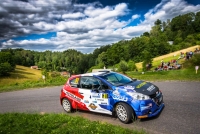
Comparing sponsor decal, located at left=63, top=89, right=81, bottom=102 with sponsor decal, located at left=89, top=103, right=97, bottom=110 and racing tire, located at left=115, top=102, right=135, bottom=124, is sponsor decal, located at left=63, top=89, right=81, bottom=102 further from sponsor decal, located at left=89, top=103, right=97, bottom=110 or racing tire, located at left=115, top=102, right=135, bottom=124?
racing tire, located at left=115, top=102, right=135, bottom=124

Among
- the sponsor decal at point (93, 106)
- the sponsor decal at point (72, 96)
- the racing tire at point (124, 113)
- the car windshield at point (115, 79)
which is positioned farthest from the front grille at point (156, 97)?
the sponsor decal at point (72, 96)

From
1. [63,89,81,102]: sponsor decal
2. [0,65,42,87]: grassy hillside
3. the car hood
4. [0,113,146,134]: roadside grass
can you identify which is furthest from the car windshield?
[0,65,42,87]: grassy hillside

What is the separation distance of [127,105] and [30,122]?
3849mm

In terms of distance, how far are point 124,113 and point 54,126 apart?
254 cm

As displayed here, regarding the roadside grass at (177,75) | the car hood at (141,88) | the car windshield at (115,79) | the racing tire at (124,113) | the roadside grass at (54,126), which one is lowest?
the roadside grass at (54,126)

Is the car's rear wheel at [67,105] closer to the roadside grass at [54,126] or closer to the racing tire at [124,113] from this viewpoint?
the roadside grass at [54,126]

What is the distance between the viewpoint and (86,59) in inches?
5295

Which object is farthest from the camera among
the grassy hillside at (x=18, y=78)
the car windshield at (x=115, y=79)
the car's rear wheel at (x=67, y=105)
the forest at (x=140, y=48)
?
the forest at (x=140, y=48)

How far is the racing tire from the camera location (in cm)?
587

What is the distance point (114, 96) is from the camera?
20.5 ft

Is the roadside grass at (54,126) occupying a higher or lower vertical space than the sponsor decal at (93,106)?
lower

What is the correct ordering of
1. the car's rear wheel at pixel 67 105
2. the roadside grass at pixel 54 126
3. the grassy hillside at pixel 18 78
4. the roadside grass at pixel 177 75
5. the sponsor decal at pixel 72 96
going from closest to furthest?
the roadside grass at pixel 54 126, the sponsor decal at pixel 72 96, the car's rear wheel at pixel 67 105, the roadside grass at pixel 177 75, the grassy hillside at pixel 18 78

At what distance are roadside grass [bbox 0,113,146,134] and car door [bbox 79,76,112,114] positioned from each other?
0.70m

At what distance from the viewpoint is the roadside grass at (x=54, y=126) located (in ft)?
17.2
